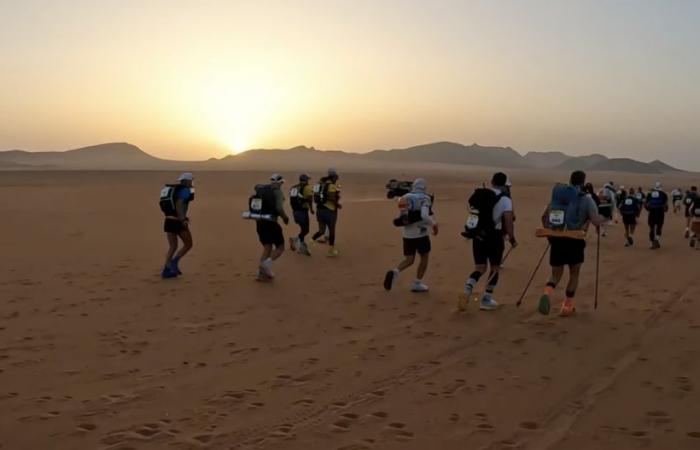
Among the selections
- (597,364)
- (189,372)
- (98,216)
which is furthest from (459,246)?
(98,216)

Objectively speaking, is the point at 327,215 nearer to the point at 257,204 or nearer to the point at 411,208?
the point at 257,204

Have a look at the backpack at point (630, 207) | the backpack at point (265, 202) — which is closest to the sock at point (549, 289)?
the backpack at point (265, 202)

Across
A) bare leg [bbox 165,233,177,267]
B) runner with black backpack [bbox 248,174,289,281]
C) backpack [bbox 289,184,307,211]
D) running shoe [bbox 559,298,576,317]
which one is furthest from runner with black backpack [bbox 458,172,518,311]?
backpack [bbox 289,184,307,211]

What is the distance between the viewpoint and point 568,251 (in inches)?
373

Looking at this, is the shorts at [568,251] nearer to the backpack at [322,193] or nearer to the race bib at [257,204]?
the race bib at [257,204]

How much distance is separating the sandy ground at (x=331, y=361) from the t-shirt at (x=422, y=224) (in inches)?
36.7

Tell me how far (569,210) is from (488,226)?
1.06 meters

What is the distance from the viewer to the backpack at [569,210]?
31.0ft

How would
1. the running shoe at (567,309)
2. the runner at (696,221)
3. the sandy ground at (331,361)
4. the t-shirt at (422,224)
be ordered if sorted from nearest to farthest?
the sandy ground at (331,361) < the running shoe at (567,309) < the t-shirt at (422,224) < the runner at (696,221)

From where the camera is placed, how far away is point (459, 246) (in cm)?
1850

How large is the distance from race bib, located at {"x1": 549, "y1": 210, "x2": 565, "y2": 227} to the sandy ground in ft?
4.04

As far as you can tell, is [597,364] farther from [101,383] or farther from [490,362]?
[101,383]

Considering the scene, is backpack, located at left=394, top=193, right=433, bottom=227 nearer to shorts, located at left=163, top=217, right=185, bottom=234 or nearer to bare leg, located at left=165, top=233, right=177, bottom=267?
shorts, located at left=163, top=217, right=185, bottom=234

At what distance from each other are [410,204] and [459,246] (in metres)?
7.94
